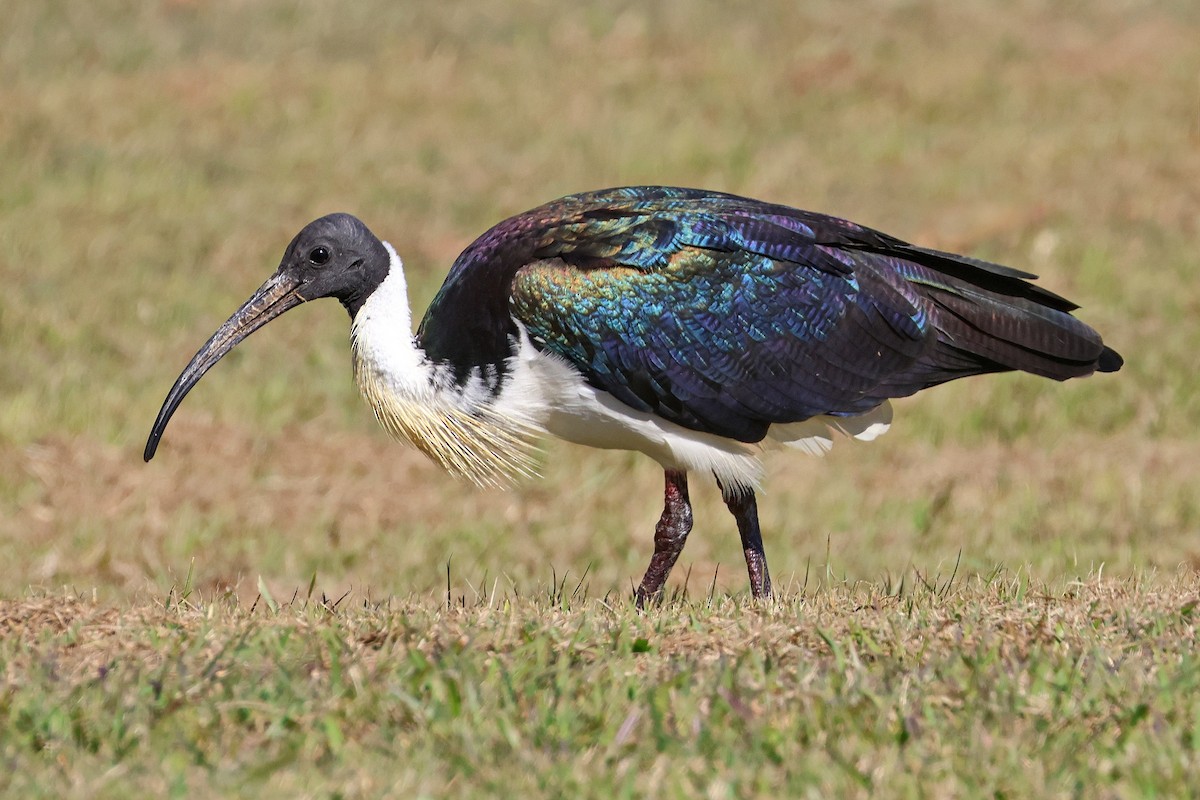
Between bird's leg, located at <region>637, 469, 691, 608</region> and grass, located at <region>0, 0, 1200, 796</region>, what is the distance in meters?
0.42

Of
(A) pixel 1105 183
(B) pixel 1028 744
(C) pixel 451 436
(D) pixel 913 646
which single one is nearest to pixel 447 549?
(C) pixel 451 436

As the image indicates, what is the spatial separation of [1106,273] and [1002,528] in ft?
15.3

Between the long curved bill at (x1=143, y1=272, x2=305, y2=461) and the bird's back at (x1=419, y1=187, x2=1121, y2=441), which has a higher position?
the bird's back at (x1=419, y1=187, x2=1121, y2=441)

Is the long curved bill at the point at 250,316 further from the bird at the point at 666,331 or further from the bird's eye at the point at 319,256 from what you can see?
the bird's eye at the point at 319,256

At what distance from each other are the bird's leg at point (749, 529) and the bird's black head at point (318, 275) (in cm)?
171

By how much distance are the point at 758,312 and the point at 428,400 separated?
1343 millimetres

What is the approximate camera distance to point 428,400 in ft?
23.7

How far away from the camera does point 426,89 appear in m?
18.2

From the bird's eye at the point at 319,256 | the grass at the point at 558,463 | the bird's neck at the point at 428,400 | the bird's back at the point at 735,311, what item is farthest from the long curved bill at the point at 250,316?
the grass at the point at 558,463

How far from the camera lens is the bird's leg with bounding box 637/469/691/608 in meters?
7.58

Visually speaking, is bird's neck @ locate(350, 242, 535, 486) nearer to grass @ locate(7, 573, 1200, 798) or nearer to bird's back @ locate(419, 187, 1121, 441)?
bird's back @ locate(419, 187, 1121, 441)

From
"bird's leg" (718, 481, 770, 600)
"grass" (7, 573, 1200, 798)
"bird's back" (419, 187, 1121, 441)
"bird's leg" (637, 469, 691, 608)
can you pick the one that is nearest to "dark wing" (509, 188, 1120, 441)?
"bird's back" (419, 187, 1121, 441)

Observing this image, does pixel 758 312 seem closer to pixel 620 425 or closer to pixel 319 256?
pixel 620 425

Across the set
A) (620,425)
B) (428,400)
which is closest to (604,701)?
(620,425)
